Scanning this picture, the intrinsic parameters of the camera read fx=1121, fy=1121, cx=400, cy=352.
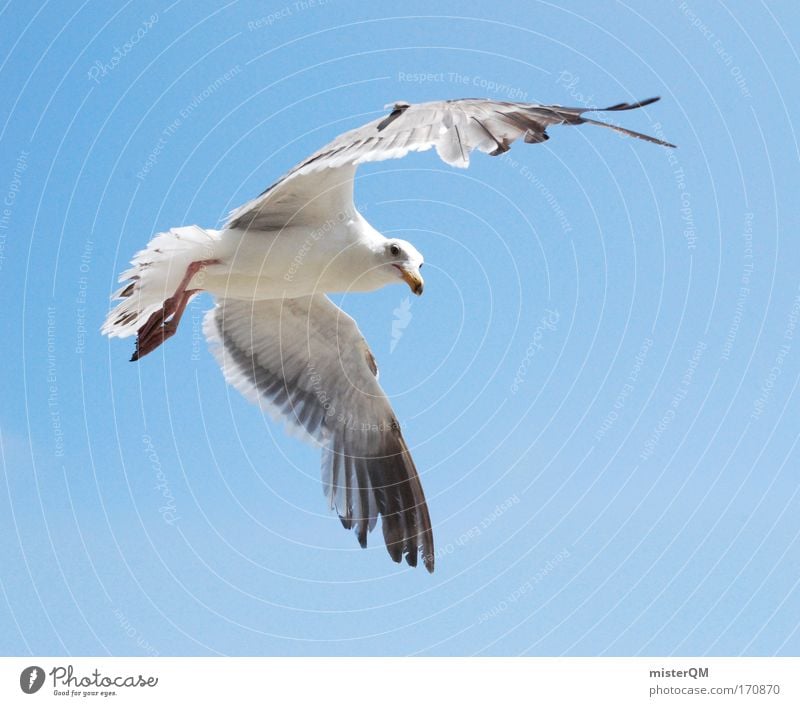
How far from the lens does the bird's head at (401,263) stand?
811 centimetres

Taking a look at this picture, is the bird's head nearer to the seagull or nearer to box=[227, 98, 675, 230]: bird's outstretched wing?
the seagull

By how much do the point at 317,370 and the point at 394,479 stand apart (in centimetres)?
125

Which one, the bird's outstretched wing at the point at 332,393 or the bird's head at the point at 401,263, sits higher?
the bird's head at the point at 401,263

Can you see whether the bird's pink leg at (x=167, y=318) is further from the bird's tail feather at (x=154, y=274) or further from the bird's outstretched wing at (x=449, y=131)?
the bird's outstretched wing at (x=449, y=131)

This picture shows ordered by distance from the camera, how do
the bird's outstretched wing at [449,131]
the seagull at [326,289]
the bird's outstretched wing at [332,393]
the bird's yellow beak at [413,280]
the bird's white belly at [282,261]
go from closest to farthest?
the bird's outstretched wing at [449,131] < the seagull at [326,289] < the bird's yellow beak at [413,280] < the bird's white belly at [282,261] < the bird's outstretched wing at [332,393]

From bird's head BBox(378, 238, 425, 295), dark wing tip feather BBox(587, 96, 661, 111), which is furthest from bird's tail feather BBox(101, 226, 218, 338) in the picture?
dark wing tip feather BBox(587, 96, 661, 111)

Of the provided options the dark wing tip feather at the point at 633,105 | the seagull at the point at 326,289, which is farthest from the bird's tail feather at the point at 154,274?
the dark wing tip feather at the point at 633,105

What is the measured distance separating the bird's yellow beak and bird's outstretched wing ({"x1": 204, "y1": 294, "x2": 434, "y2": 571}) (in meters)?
1.82

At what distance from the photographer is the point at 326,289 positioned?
28.6ft

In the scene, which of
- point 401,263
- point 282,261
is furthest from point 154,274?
point 401,263

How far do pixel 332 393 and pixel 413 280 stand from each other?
8.38 feet

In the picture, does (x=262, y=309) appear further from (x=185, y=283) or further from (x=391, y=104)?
(x=391, y=104)
